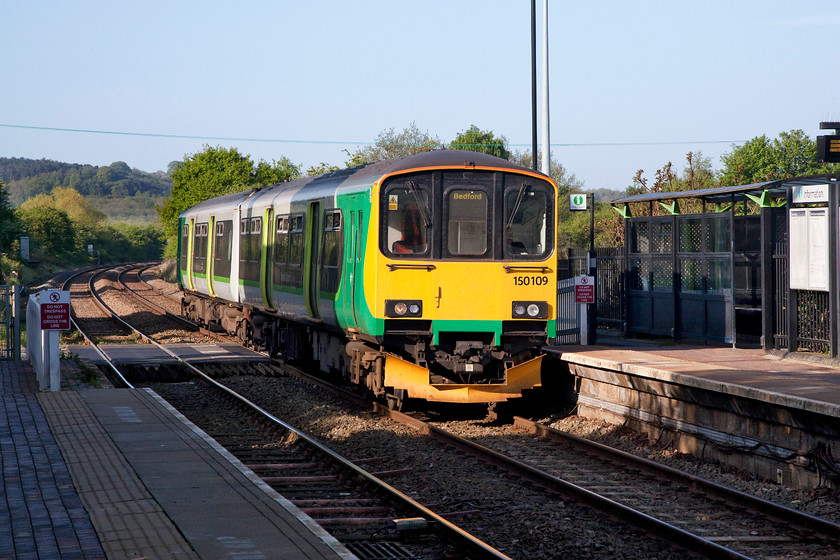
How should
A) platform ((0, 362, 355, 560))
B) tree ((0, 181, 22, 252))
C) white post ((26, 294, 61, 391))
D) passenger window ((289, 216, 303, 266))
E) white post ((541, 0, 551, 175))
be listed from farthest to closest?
tree ((0, 181, 22, 252)) < white post ((541, 0, 551, 175)) < passenger window ((289, 216, 303, 266)) < white post ((26, 294, 61, 391)) < platform ((0, 362, 355, 560))

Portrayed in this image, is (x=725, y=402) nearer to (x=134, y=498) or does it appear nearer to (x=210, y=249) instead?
(x=134, y=498)

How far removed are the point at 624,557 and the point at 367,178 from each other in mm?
6976

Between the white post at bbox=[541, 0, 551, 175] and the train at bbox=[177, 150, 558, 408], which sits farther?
the white post at bbox=[541, 0, 551, 175]

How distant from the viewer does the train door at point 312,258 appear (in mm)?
14797

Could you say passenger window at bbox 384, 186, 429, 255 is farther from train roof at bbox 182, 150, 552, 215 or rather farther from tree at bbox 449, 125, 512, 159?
tree at bbox 449, 125, 512, 159

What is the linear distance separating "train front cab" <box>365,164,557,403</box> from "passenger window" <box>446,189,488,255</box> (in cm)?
1

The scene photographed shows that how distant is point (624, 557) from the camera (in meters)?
6.85

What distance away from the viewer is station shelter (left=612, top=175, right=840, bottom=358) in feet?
40.1

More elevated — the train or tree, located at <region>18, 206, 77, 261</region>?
tree, located at <region>18, 206, 77, 261</region>

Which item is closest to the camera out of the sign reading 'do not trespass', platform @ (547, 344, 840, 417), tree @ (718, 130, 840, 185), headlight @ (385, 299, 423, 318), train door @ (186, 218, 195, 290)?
platform @ (547, 344, 840, 417)

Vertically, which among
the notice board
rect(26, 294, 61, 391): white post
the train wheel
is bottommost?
the train wheel

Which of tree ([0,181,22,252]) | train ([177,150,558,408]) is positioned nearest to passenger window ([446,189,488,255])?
train ([177,150,558,408])

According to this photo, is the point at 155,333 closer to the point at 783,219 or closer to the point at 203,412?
the point at 203,412

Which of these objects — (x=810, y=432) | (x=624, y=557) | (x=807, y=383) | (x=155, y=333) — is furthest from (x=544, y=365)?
(x=155, y=333)
